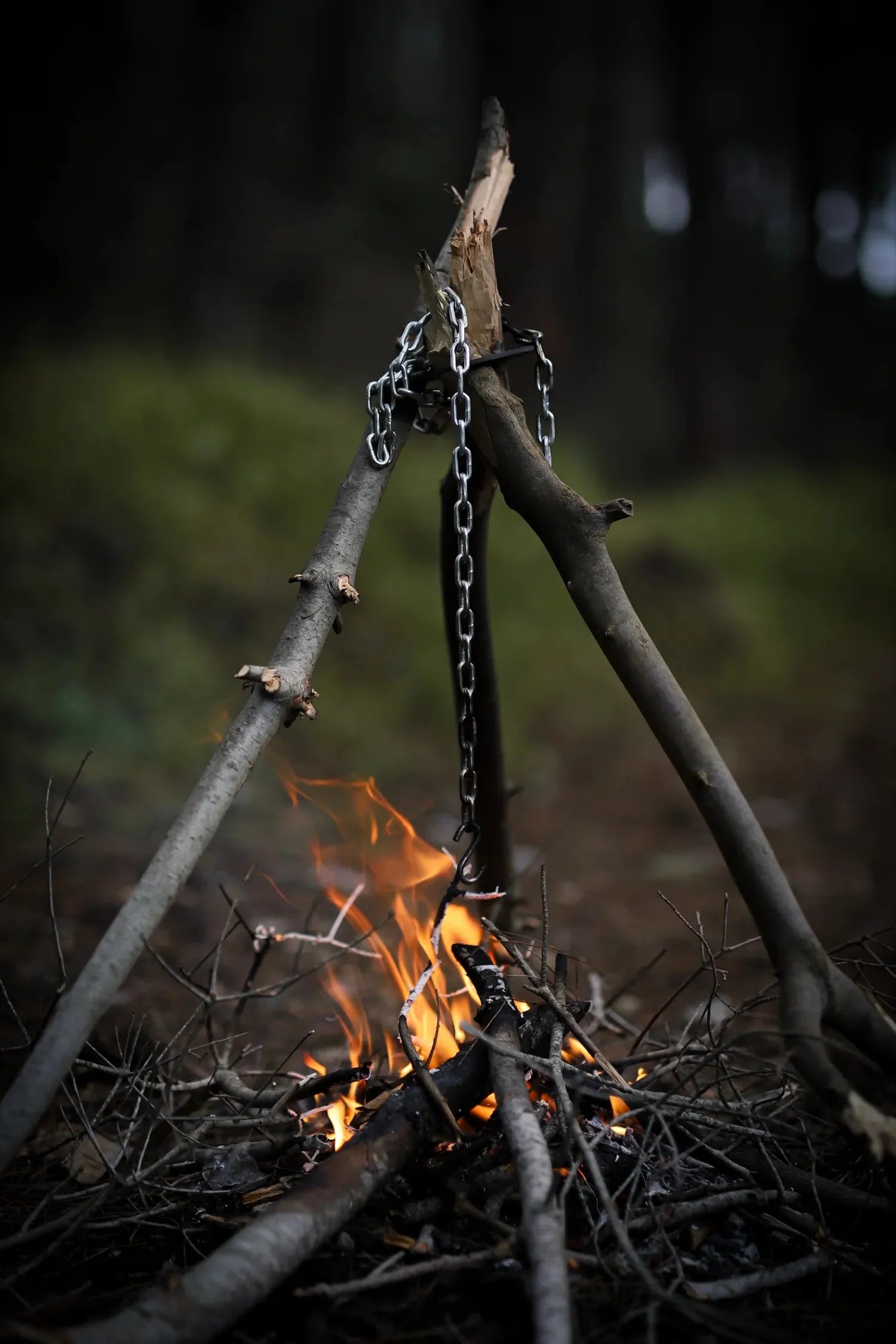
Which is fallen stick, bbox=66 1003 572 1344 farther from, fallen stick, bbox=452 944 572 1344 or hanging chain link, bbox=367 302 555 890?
hanging chain link, bbox=367 302 555 890

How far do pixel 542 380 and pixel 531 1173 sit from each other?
6.03ft

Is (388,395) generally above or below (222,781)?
above

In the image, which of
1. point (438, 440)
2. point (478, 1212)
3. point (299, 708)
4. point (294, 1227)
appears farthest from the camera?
point (438, 440)

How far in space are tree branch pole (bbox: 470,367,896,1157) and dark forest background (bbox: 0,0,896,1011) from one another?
3.02 m

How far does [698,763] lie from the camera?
185cm

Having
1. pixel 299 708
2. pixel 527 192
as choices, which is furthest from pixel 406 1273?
pixel 527 192

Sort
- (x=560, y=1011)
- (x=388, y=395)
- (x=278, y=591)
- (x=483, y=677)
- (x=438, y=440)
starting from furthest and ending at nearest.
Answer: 1. (x=438, y=440)
2. (x=278, y=591)
3. (x=483, y=677)
4. (x=388, y=395)
5. (x=560, y=1011)

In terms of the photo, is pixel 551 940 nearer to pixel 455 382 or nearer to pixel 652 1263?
pixel 652 1263

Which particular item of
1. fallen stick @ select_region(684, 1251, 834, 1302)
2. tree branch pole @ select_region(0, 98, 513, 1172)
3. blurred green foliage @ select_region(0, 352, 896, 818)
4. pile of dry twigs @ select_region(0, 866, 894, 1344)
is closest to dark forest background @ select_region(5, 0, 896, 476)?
blurred green foliage @ select_region(0, 352, 896, 818)

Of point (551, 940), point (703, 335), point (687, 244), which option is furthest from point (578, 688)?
point (687, 244)

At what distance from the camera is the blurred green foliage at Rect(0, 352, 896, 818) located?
6.66 meters

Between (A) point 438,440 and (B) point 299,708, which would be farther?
(A) point 438,440

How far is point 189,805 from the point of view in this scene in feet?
5.73

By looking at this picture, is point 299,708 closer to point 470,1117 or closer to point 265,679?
point 265,679
